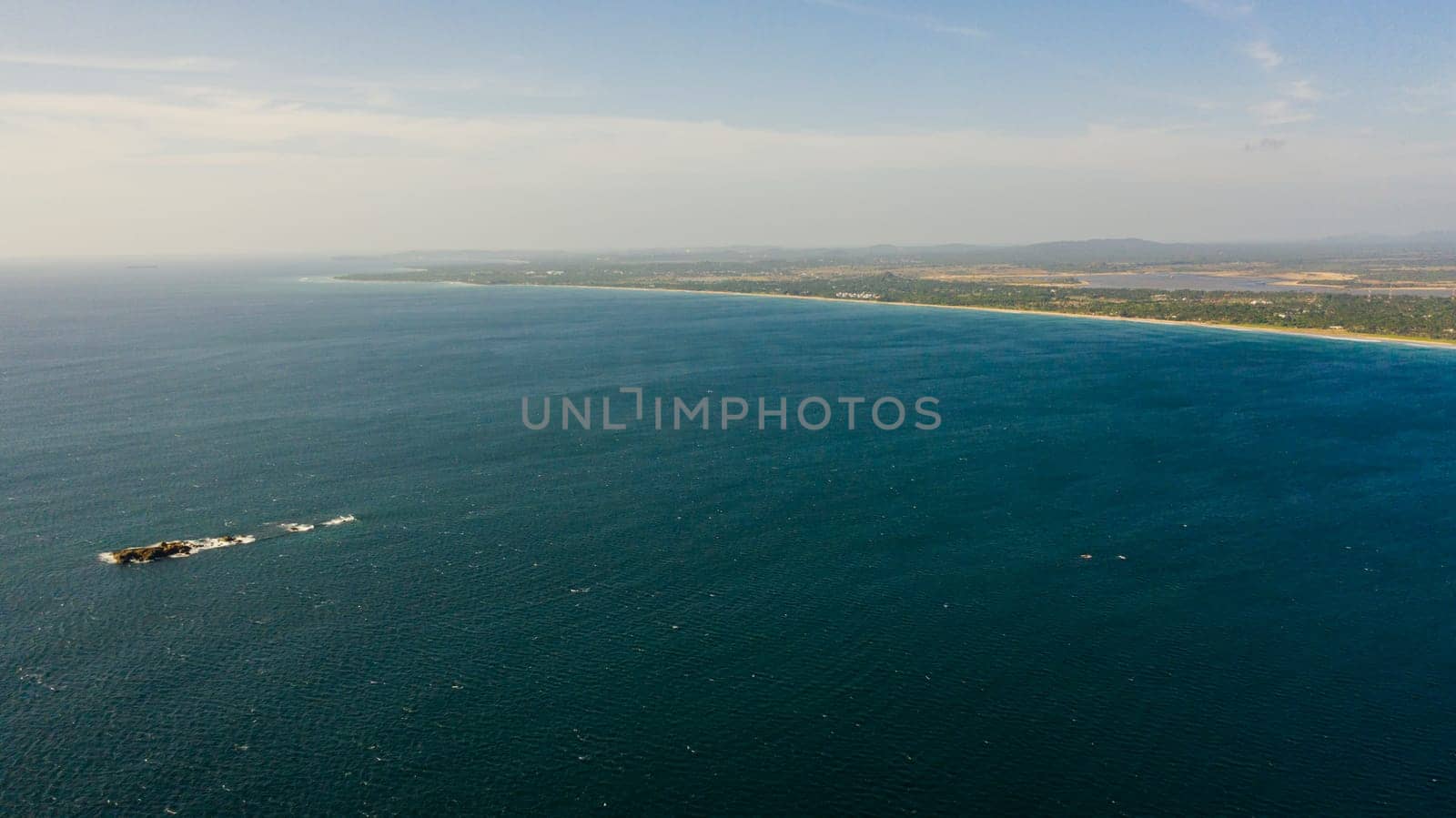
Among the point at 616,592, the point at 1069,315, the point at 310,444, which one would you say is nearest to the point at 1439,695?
the point at 616,592

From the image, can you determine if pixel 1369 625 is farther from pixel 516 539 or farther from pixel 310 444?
pixel 310 444

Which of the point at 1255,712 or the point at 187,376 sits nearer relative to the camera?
the point at 1255,712

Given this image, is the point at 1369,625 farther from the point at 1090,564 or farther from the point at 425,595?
the point at 425,595

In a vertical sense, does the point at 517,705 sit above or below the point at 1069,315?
below

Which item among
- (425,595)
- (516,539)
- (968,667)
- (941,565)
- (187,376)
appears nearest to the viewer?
(968,667)

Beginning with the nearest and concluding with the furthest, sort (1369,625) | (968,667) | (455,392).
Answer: (968,667) < (1369,625) < (455,392)

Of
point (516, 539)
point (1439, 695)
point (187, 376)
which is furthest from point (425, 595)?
point (187, 376)
